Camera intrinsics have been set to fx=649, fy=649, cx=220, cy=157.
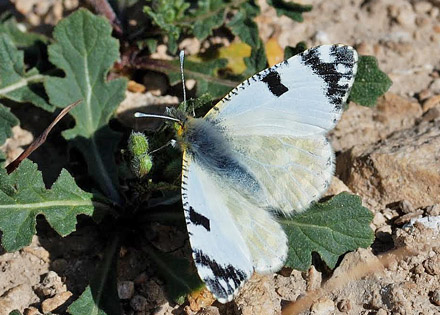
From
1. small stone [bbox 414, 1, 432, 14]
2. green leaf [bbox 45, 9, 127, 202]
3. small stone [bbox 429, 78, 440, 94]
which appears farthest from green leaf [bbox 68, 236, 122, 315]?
small stone [bbox 414, 1, 432, 14]

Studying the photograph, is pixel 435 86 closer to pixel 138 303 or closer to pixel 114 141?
pixel 114 141

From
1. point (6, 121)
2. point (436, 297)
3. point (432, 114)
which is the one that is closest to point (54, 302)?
point (6, 121)

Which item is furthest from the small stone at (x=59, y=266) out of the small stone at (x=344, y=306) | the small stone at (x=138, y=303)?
the small stone at (x=344, y=306)

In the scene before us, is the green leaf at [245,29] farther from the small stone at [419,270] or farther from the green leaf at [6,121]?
the small stone at [419,270]

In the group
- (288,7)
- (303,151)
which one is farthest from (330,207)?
(288,7)

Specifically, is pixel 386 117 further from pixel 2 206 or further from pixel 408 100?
pixel 2 206
